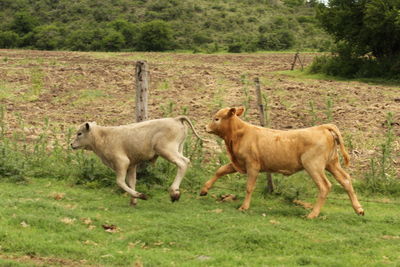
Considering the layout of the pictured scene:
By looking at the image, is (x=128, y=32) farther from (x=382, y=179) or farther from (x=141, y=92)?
(x=382, y=179)

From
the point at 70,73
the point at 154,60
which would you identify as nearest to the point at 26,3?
the point at 154,60

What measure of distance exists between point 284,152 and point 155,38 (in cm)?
3175

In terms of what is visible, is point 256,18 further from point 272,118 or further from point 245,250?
point 245,250

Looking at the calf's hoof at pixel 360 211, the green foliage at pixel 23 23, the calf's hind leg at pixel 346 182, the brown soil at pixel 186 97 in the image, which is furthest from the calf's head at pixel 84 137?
the green foliage at pixel 23 23

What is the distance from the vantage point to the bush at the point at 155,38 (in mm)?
39188

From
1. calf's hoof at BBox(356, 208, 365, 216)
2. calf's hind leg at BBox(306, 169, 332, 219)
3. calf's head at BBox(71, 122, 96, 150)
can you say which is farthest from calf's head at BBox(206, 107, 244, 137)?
calf's hoof at BBox(356, 208, 365, 216)

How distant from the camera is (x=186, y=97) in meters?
17.5

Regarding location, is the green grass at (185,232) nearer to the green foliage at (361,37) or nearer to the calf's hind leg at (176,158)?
the calf's hind leg at (176,158)

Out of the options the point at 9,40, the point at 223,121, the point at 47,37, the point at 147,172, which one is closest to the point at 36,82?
the point at 147,172

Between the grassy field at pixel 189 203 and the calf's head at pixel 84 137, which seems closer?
the grassy field at pixel 189 203

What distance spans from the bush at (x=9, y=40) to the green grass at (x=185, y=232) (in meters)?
34.3

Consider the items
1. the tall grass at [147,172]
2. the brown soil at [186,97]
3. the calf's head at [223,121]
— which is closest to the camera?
the calf's head at [223,121]

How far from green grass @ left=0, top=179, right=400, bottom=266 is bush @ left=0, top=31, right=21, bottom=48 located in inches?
1351

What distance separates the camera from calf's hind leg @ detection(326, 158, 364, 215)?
8.51 metres
